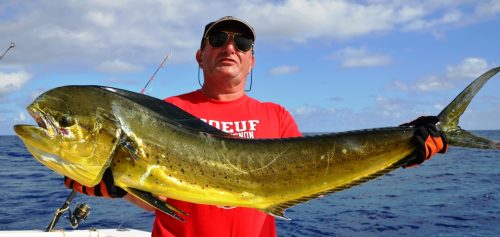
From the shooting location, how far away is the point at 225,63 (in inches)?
147

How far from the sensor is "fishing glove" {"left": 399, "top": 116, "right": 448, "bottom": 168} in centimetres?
301

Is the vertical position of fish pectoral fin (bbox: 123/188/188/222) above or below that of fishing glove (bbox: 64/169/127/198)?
below

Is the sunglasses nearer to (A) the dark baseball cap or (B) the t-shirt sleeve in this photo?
(A) the dark baseball cap

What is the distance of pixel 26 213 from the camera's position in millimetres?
13609

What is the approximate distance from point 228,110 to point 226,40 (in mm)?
599

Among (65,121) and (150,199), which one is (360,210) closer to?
(150,199)

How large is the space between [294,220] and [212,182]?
11.7 metres

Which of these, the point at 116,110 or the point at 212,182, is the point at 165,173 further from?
the point at 116,110

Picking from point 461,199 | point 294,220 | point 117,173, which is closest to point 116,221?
point 294,220

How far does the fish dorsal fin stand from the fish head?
214mm

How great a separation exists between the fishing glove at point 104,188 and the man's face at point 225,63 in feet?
4.49

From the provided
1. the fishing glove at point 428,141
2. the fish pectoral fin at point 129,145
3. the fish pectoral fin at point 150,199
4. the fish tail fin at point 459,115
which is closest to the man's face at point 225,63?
the fish pectoral fin at point 129,145

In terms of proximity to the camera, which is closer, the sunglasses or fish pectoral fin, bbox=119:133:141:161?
fish pectoral fin, bbox=119:133:141:161

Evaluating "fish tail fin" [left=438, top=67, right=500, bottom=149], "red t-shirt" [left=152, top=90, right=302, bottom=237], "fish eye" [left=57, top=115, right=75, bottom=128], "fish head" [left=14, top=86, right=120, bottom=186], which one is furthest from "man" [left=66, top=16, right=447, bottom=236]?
"fish tail fin" [left=438, top=67, right=500, bottom=149]
